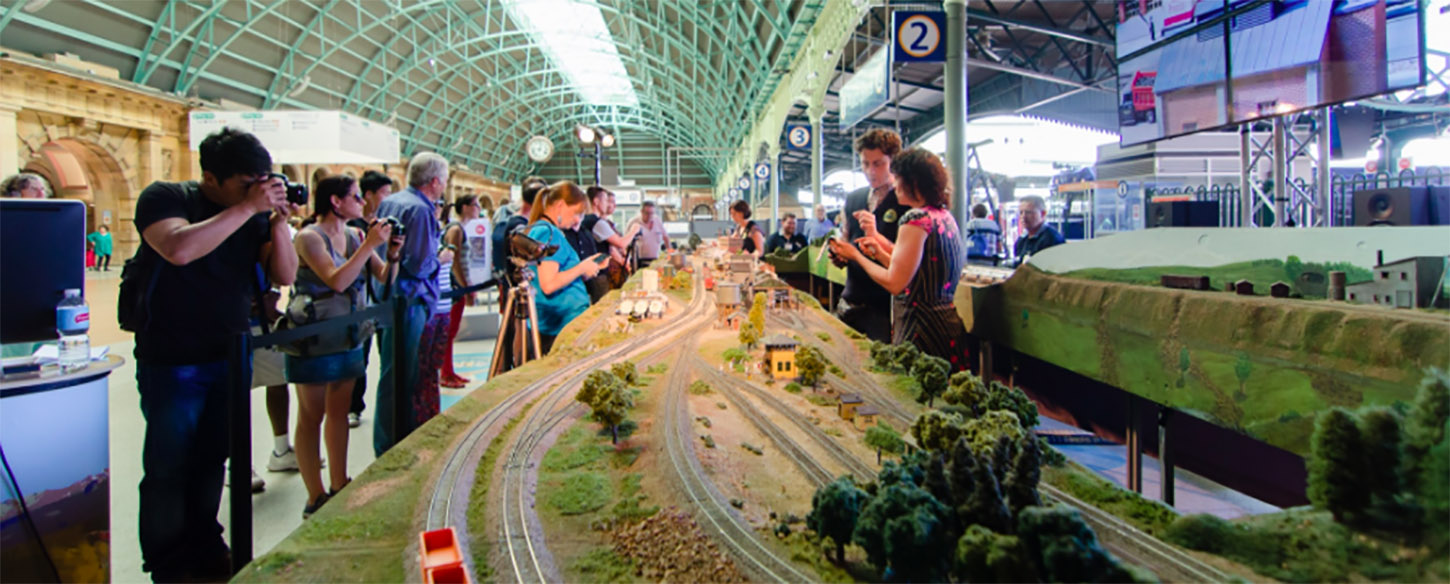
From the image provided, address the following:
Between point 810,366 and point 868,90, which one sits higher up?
point 868,90

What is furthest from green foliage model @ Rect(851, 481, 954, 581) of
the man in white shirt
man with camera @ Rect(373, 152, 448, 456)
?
the man in white shirt

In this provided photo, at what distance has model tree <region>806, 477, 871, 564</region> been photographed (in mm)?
1167

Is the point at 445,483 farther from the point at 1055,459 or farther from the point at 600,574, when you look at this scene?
the point at 1055,459

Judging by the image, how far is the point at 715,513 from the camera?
1.41 m

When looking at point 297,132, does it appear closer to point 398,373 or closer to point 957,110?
point 398,373

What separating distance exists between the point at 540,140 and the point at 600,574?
12.7 metres

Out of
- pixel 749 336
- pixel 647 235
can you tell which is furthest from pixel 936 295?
pixel 647 235

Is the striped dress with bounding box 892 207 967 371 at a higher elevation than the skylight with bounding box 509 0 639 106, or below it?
below

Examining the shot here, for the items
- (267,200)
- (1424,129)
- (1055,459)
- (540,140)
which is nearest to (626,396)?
(1055,459)

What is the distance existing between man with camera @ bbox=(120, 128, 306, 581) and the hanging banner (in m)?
6.16

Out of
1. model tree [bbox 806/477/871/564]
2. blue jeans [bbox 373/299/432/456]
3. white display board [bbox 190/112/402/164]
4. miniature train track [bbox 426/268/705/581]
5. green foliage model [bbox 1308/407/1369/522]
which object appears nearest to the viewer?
green foliage model [bbox 1308/407/1369/522]

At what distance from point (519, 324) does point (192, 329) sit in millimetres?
2372

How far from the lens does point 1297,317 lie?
1979 mm

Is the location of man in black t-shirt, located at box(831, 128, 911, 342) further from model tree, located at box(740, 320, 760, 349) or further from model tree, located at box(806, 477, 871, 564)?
model tree, located at box(806, 477, 871, 564)
